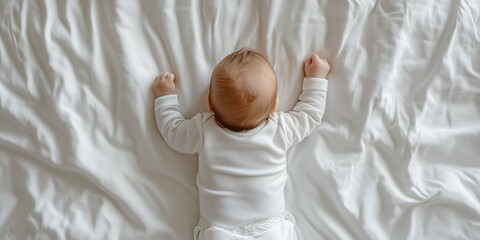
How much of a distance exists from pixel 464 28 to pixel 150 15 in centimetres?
67

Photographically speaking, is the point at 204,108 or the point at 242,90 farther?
the point at 204,108

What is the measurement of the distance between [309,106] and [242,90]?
0.57 ft

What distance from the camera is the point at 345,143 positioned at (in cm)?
117

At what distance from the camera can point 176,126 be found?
1.15m

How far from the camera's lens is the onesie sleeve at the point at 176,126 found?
1.14 m

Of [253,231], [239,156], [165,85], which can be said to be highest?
[165,85]

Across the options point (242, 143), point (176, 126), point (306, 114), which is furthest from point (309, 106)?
point (176, 126)

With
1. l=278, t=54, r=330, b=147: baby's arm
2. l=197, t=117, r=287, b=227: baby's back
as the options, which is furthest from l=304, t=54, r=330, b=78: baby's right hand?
l=197, t=117, r=287, b=227: baby's back

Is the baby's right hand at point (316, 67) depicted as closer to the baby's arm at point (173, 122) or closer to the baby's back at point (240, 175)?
the baby's back at point (240, 175)

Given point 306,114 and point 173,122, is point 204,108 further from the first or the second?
point 306,114

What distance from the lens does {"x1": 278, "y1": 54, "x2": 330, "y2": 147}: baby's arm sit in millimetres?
1145

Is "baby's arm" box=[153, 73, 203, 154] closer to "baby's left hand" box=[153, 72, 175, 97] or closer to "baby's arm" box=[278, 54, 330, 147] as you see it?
"baby's left hand" box=[153, 72, 175, 97]

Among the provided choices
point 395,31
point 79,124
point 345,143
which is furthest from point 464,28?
point 79,124

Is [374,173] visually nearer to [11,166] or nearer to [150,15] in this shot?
[150,15]
